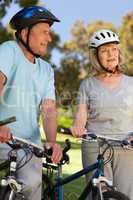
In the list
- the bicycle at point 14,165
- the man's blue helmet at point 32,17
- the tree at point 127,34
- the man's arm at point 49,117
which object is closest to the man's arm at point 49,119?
Result: the man's arm at point 49,117

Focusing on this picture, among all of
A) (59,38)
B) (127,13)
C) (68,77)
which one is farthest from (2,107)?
(127,13)

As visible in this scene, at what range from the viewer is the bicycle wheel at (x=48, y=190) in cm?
518

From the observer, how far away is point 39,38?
4.52 metres

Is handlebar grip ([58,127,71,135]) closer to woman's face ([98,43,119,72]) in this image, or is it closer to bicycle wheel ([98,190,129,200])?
bicycle wheel ([98,190,129,200])

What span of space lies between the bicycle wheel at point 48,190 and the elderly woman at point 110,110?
386 mm

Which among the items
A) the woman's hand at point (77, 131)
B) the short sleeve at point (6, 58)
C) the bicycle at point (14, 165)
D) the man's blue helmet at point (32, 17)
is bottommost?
the bicycle at point (14, 165)

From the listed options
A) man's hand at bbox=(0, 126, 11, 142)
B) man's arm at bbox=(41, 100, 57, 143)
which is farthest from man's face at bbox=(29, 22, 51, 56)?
man's hand at bbox=(0, 126, 11, 142)

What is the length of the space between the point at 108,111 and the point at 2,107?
103cm

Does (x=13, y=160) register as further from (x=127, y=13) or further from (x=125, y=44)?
(x=127, y=13)

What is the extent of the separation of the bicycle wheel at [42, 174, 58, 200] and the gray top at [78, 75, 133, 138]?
0.65m

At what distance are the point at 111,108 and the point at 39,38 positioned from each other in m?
0.93

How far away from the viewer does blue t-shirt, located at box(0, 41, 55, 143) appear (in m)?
4.34

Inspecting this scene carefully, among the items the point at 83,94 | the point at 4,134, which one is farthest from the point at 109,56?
the point at 4,134

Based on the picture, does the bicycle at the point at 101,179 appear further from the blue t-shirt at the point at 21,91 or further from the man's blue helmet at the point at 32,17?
the man's blue helmet at the point at 32,17
